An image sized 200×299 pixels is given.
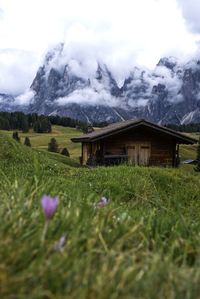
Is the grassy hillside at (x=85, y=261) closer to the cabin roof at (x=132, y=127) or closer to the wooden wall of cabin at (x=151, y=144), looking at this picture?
the cabin roof at (x=132, y=127)

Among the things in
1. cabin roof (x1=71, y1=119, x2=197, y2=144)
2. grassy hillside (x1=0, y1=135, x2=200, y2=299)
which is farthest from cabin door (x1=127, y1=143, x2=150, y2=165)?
grassy hillside (x1=0, y1=135, x2=200, y2=299)

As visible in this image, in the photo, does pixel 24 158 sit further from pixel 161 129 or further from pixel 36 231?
pixel 161 129

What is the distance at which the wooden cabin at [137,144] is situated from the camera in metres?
36.0

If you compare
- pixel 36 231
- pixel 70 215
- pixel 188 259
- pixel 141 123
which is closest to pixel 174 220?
pixel 188 259

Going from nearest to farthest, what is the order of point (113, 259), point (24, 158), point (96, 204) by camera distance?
point (113, 259) < point (96, 204) < point (24, 158)

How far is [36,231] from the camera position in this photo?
212 centimetres

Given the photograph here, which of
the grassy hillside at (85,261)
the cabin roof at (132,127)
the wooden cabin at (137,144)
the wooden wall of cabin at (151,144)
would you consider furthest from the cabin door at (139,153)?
the grassy hillside at (85,261)

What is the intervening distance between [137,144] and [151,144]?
4.26 ft

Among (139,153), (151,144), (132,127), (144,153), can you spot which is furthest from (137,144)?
(132,127)

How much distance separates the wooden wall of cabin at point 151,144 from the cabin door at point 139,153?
1.10 ft

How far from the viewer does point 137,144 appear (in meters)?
37.3

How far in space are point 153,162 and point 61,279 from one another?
36.7 metres

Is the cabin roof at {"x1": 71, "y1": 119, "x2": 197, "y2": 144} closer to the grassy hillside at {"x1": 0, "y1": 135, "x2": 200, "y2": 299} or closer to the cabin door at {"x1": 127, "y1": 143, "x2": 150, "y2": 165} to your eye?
the cabin door at {"x1": 127, "y1": 143, "x2": 150, "y2": 165}

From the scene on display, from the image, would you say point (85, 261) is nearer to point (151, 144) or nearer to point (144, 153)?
point (144, 153)
